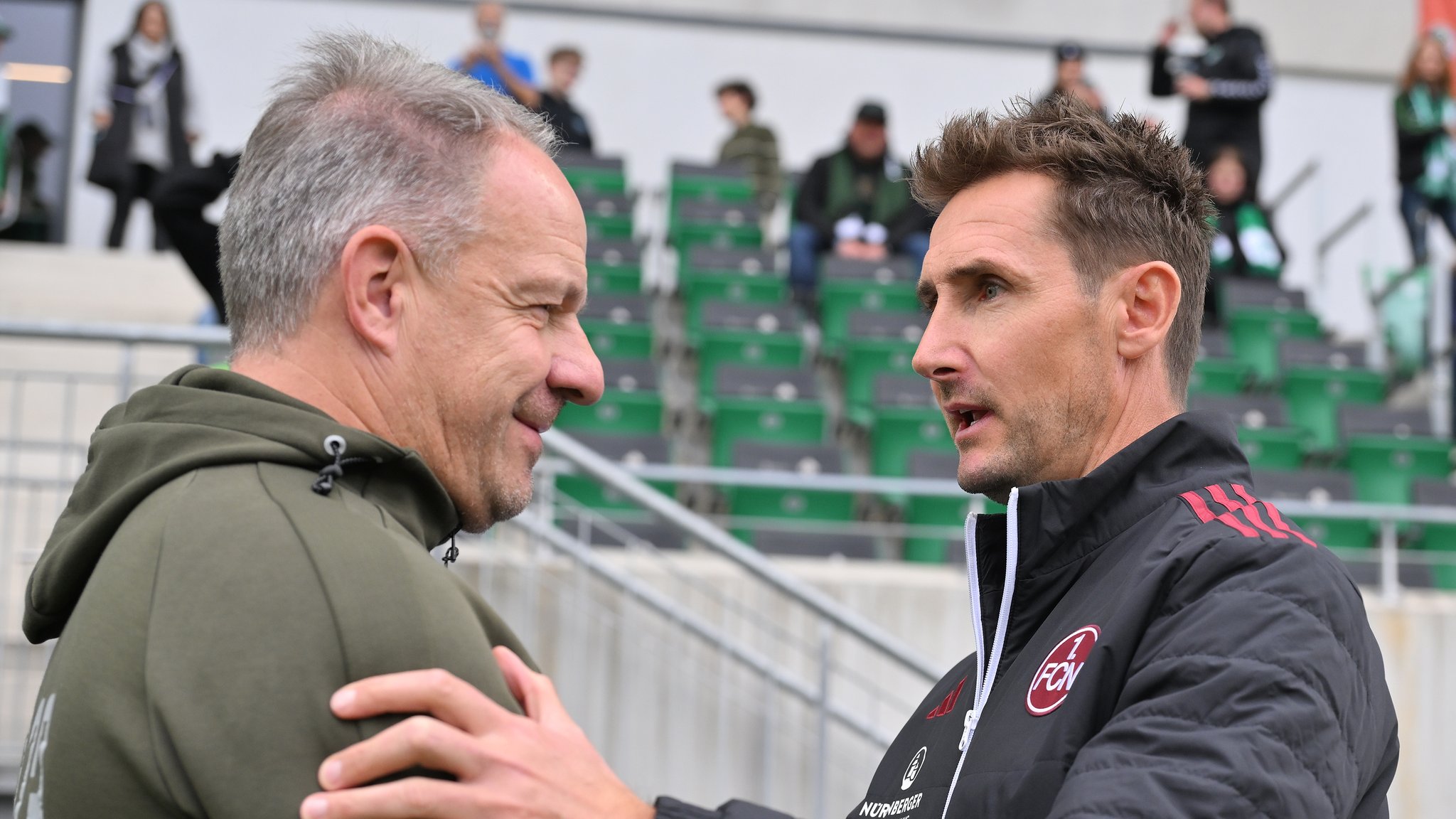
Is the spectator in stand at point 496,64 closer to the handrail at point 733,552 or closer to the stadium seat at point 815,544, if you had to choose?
the stadium seat at point 815,544

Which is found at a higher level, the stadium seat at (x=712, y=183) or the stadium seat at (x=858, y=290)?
the stadium seat at (x=712, y=183)

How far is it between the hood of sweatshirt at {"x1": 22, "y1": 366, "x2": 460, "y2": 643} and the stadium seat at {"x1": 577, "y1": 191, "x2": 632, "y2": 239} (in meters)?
9.22

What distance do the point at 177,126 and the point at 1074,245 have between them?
8.57 metres

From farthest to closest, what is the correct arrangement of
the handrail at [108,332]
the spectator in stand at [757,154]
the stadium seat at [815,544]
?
the spectator in stand at [757,154], the stadium seat at [815,544], the handrail at [108,332]

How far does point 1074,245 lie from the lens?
2.15 meters

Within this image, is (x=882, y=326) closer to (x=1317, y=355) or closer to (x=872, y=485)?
(x=1317, y=355)

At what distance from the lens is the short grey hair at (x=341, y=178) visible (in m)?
1.64

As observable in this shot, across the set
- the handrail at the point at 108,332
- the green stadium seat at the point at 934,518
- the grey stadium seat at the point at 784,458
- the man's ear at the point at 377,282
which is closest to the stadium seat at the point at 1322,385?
the green stadium seat at the point at 934,518

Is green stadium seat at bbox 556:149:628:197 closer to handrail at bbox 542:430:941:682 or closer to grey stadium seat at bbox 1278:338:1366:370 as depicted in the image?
grey stadium seat at bbox 1278:338:1366:370

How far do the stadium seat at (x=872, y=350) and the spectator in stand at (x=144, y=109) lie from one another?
13.9 ft

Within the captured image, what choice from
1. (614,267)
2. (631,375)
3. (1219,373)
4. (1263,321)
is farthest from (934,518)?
(1263,321)

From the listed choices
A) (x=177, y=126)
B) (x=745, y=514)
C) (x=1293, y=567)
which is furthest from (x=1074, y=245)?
(x=177, y=126)

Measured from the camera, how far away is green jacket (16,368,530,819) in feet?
4.46

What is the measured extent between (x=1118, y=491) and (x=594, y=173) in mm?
10006
